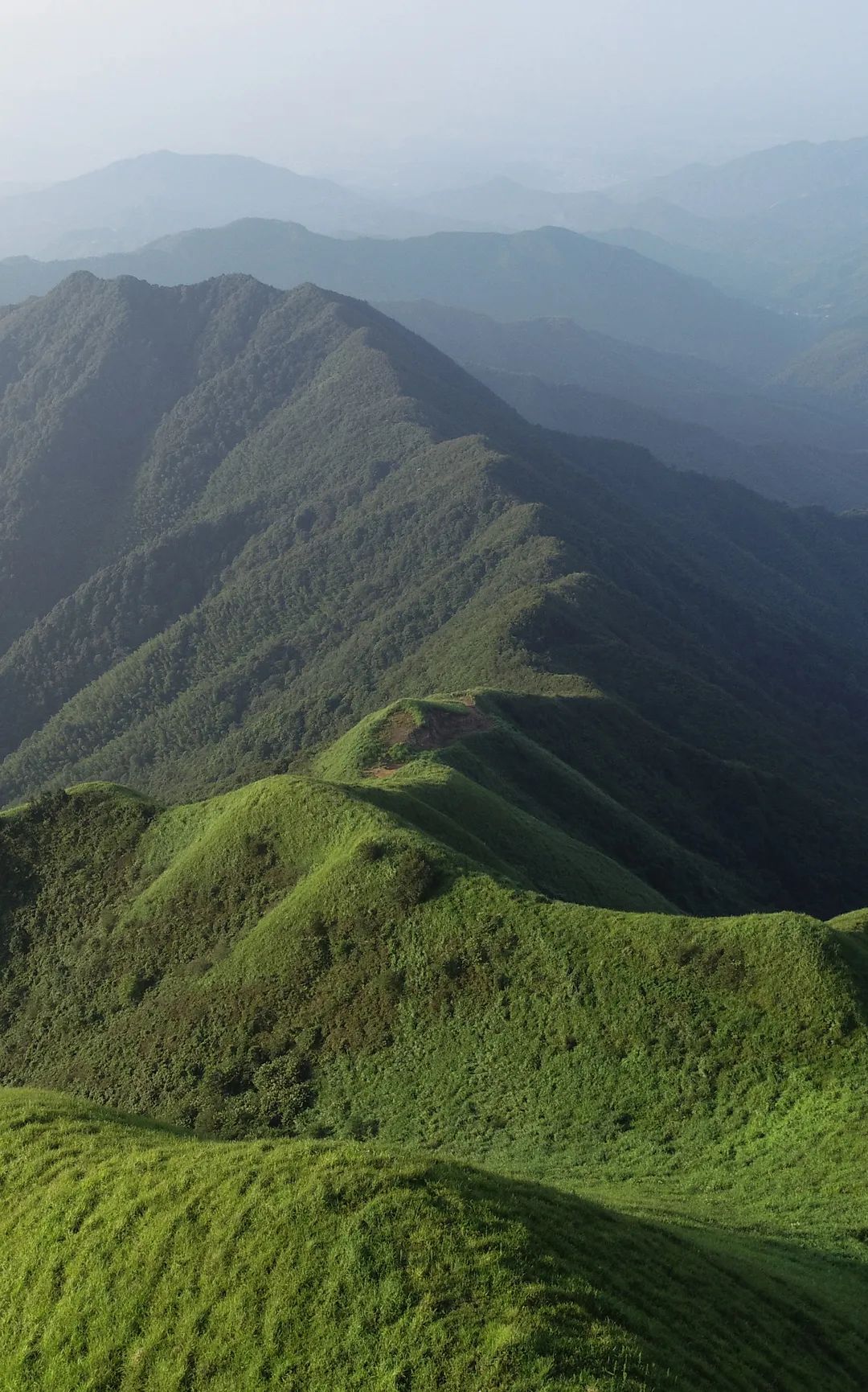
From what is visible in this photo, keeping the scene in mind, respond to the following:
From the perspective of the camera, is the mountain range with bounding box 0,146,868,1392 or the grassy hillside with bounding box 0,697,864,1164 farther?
the grassy hillside with bounding box 0,697,864,1164

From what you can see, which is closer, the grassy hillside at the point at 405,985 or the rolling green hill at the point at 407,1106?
the rolling green hill at the point at 407,1106

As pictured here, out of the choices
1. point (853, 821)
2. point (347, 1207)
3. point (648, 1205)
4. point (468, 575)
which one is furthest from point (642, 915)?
point (468, 575)

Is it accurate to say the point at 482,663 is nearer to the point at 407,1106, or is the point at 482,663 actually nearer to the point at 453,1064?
the point at 453,1064

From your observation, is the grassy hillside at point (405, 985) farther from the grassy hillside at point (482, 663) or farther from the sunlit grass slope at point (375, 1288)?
the grassy hillside at point (482, 663)

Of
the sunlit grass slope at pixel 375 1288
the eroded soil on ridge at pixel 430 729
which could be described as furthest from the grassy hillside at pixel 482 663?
the sunlit grass slope at pixel 375 1288

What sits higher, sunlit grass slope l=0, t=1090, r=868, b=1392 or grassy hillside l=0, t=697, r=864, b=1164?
sunlit grass slope l=0, t=1090, r=868, b=1392

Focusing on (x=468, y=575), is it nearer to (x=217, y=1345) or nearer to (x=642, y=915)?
(x=642, y=915)

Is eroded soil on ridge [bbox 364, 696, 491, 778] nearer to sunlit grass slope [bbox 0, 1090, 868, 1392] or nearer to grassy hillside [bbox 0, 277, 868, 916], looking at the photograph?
grassy hillside [bbox 0, 277, 868, 916]

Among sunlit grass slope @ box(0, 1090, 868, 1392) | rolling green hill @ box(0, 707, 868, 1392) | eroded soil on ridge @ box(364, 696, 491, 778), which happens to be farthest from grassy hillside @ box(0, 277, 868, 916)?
sunlit grass slope @ box(0, 1090, 868, 1392)
